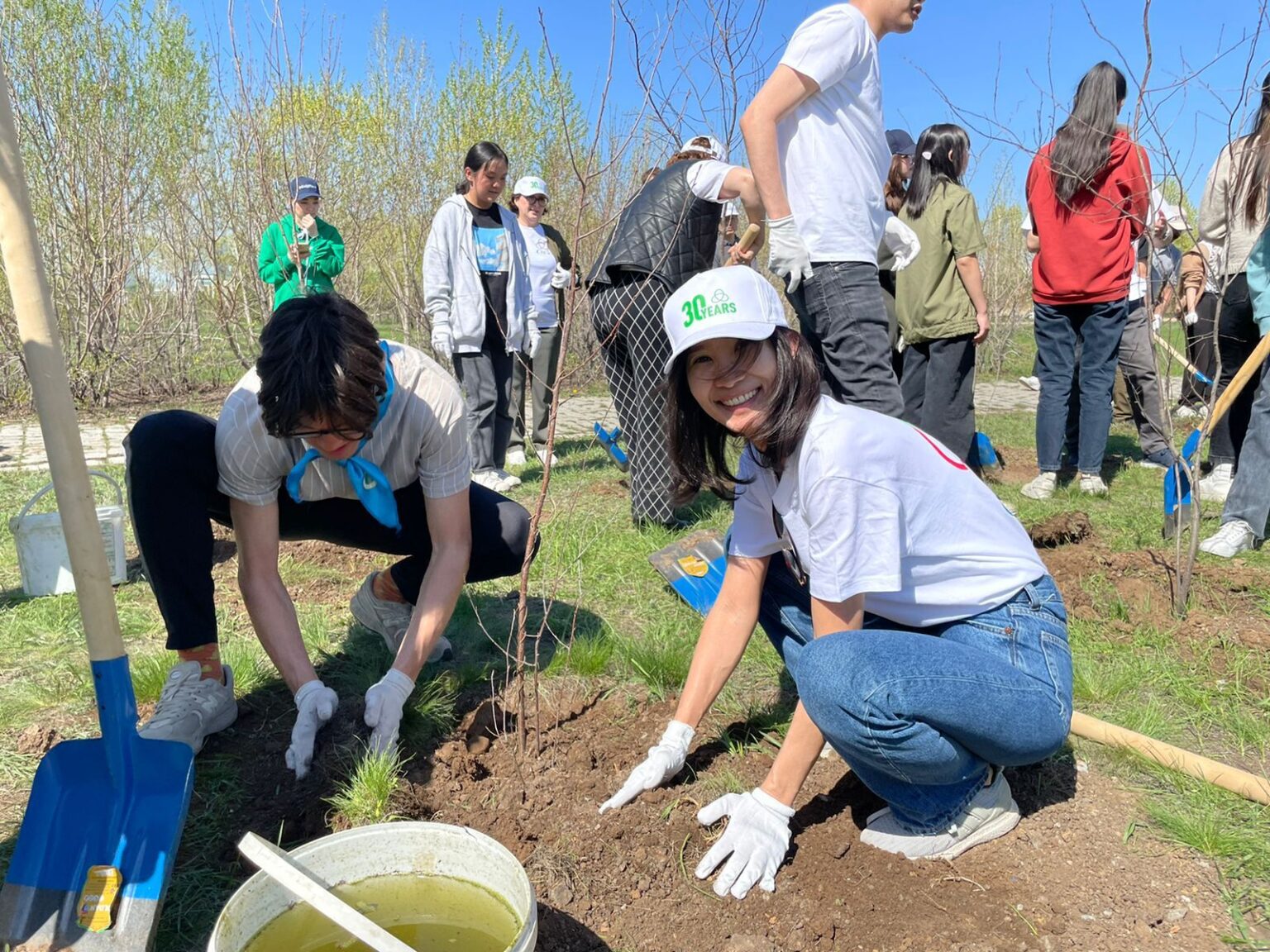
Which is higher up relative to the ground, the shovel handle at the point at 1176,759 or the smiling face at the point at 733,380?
the smiling face at the point at 733,380

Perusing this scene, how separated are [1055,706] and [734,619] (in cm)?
69

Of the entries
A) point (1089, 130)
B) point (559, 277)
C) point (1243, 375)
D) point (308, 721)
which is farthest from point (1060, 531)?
point (559, 277)

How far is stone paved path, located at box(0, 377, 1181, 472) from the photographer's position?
6.19 metres

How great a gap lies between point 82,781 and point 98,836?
0.15 m

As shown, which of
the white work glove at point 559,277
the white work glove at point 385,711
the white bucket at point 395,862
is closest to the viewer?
the white bucket at point 395,862

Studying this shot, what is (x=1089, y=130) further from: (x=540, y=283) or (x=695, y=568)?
(x=540, y=283)

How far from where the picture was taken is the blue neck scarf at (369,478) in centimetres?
211

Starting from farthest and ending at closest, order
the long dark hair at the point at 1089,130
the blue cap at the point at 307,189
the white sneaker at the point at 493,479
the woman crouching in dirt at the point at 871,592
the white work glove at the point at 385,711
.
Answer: the blue cap at the point at 307,189 → the white sneaker at the point at 493,479 → the long dark hair at the point at 1089,130 → the white work glove at the point at 385,711 → the woman crouching in dirt at the point at 871,592

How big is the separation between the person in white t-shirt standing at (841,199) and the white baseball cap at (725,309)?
1287mm

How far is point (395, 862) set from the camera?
1.60 meters

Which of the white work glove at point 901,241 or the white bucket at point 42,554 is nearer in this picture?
the white bucket at point 42,554

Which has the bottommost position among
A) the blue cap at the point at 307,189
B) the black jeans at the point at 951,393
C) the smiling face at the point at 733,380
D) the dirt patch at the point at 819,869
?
the dirt patch at the point at 819,869

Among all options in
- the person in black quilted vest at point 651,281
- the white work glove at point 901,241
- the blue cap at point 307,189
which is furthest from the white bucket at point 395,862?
the blue cap at point 307,189

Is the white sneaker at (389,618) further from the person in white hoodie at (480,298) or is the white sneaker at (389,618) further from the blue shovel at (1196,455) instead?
the blue shovel at (1196,455)
